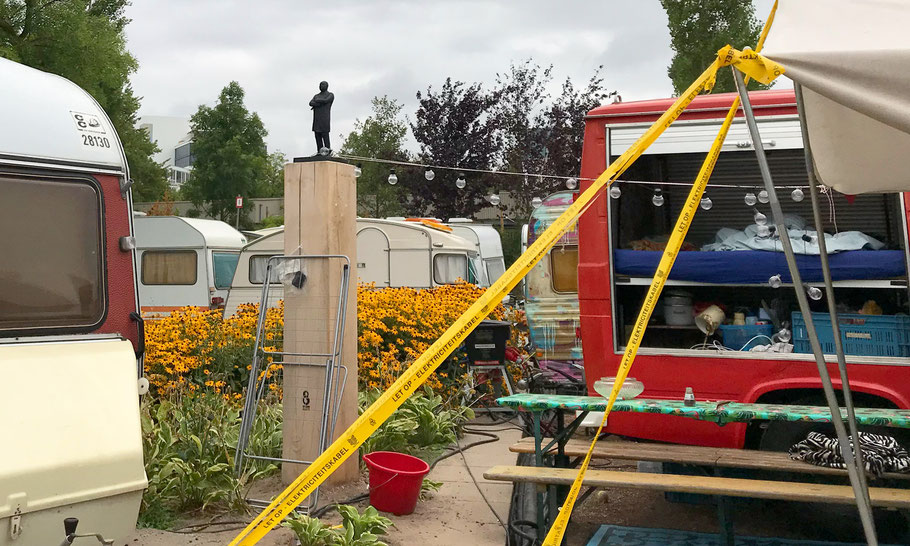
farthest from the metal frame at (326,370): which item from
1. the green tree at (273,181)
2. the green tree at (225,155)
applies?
the green tree at (273,181)

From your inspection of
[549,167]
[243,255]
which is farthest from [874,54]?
[549,167]

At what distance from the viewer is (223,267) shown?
1611 centimetres

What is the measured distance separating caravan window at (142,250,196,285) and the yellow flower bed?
20.0 ft

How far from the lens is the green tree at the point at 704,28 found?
19578 millimetres

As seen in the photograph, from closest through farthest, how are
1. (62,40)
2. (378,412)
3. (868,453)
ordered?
(378,412), (868,453), (62,40)

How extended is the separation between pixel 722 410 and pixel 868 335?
1289mm

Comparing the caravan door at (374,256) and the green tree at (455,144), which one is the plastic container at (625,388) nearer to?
the caravan door at (374,256)

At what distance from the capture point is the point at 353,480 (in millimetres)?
6504

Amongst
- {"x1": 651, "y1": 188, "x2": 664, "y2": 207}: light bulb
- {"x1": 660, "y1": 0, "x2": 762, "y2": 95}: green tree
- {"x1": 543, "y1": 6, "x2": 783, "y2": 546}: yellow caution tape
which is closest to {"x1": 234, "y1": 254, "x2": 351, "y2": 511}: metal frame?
{"x1": 651, "y1": 188, "x2": 664, "y2": 207}: light bulb

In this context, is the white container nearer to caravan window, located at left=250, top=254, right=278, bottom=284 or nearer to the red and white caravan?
the red and white caravan

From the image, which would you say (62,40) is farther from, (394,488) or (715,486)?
(715,486)

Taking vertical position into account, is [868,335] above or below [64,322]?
below

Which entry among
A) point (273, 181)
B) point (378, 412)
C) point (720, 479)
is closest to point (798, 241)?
point (720, 479)

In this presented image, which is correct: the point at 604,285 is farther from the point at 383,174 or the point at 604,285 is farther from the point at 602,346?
the point at 383,174
